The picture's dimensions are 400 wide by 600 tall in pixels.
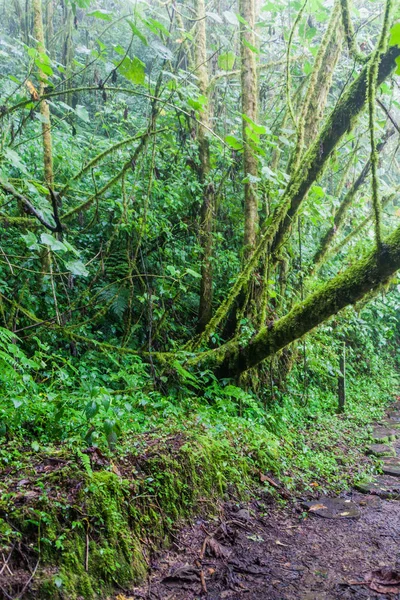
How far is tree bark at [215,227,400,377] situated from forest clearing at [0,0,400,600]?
0.02 metres

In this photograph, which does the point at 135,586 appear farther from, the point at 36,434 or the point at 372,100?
the point at 372,100

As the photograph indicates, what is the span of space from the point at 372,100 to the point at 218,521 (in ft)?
12.4

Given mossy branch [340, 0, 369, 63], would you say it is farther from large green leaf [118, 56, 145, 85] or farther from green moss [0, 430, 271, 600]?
green moss [0, 430, 271, 600]

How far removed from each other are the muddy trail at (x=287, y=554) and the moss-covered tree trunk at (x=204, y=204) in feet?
9.72

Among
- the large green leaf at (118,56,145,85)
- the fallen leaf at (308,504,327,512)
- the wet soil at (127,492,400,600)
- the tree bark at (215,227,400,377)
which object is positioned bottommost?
the wet soil at (127,492,400,600)

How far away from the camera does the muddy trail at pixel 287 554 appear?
2.97 meters

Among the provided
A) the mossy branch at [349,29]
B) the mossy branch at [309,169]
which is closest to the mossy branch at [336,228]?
the mossy branch at [309,169]

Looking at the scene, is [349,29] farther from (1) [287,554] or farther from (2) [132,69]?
(1) [287,554]

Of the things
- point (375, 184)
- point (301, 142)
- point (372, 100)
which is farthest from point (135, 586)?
point (301, 142)

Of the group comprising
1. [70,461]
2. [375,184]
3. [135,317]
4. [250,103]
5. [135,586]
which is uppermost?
[250,103]

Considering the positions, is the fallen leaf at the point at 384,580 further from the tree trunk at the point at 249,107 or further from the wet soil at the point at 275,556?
the tree trunk at the point at 249,107

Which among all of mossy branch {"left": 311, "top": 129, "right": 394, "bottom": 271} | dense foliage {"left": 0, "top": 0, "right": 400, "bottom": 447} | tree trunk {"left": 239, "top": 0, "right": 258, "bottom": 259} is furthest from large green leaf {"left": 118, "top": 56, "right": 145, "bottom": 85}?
mossy branch {"left": 311, "top": 129, "right": 394, "bottom": 271}

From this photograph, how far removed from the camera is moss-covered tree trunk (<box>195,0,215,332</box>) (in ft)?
22.0

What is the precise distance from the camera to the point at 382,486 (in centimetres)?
494
